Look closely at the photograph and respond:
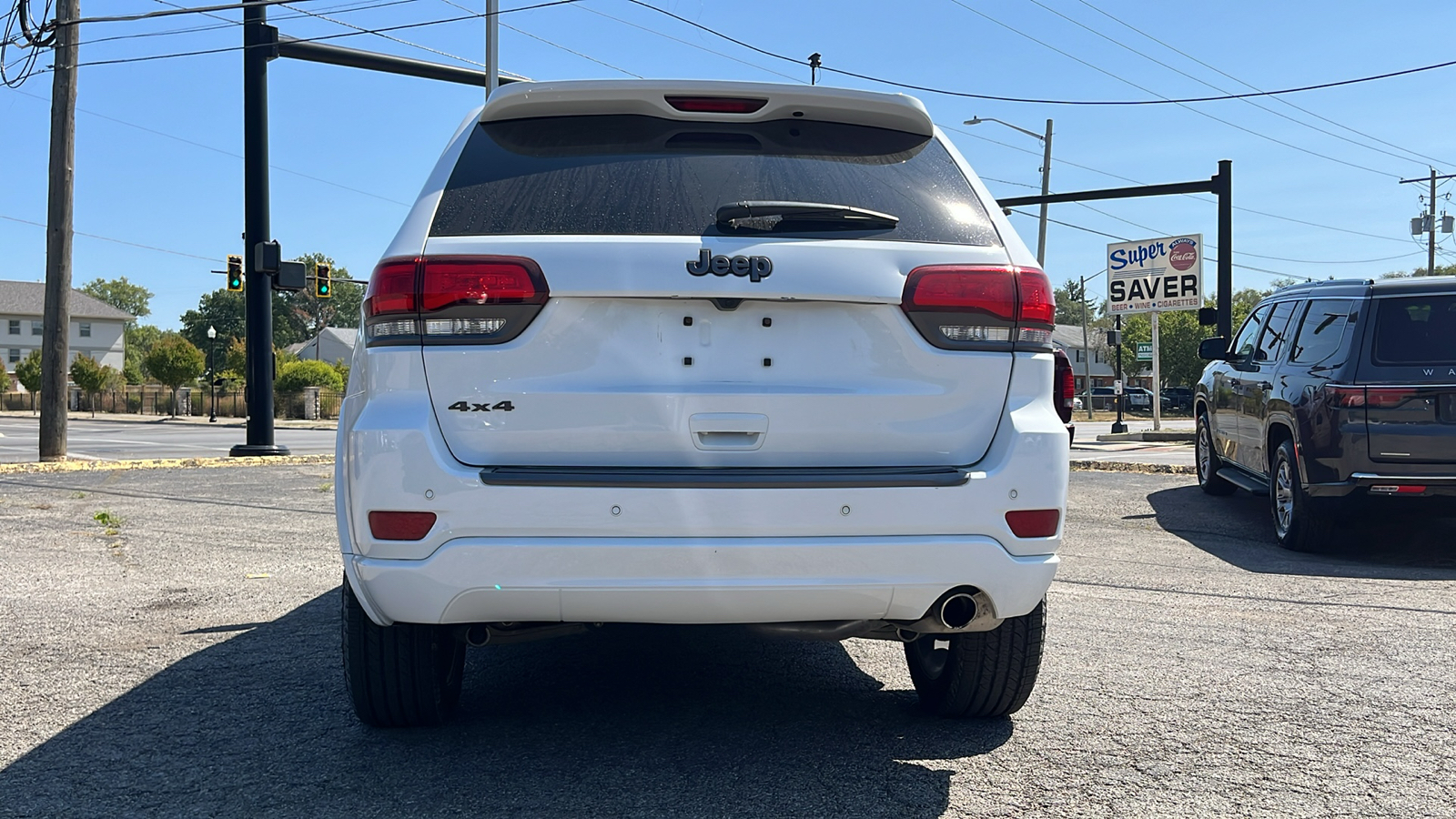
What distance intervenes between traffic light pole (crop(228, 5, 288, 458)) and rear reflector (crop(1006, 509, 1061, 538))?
50.0 ft

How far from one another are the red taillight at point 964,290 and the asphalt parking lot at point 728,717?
1322 millimetres

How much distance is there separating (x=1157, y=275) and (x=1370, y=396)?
2331 centimetres

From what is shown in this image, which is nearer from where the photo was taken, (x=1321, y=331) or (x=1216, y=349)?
(x=1321, y=331)

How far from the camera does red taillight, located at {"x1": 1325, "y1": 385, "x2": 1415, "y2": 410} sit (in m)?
7.43

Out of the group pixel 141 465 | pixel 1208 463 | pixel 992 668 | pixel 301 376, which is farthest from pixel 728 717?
pixel 301 376

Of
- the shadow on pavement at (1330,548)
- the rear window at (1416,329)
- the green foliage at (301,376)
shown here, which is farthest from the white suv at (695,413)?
the green foliage at (301,376)

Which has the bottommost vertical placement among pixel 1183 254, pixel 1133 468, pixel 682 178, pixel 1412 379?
pixel 1133 468

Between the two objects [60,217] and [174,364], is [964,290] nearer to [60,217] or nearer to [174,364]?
[60,217]

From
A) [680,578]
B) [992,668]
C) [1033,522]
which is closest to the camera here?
[680,578]

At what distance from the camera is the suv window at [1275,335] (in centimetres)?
893

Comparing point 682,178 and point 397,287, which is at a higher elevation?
point 682,178

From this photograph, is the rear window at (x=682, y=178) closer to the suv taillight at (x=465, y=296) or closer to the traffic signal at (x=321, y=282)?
the suv taillight at (x=465, y=296)

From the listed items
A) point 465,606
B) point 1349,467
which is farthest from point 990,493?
point 1349,467

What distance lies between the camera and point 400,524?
9.98 feet
